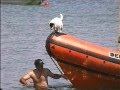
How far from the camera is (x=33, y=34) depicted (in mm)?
22078

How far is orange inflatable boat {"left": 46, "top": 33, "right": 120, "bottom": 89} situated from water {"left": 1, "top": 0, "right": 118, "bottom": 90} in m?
0.76

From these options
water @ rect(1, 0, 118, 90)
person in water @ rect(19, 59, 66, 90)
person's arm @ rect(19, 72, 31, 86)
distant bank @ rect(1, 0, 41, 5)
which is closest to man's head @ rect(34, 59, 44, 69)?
person in water @ rect(19, 59, 66, 90)

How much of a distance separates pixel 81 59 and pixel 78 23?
52.1ft

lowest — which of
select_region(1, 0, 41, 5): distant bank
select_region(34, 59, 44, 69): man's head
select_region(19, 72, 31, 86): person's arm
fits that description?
select_region(1, 0, 41, 5): distant bank

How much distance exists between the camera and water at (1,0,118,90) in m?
13.7

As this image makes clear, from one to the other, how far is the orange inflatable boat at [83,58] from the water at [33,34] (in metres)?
0.76

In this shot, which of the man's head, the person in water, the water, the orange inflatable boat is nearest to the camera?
the man's head

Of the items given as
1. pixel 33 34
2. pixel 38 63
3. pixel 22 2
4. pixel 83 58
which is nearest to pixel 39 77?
pixel 38 63

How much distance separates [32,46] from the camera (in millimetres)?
18359

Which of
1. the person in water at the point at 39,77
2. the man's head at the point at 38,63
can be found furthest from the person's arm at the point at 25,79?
Answer: the man's head at the point at 38,63

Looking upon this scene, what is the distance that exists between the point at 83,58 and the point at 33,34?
435 inches

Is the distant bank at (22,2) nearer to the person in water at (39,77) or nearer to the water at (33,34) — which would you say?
the water at (33,34)

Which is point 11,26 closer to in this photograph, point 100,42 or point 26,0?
point 100,42

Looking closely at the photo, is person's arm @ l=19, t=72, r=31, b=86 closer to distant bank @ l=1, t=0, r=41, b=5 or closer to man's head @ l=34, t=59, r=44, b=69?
man's head @ l=34, t=59, r=44, b=69
